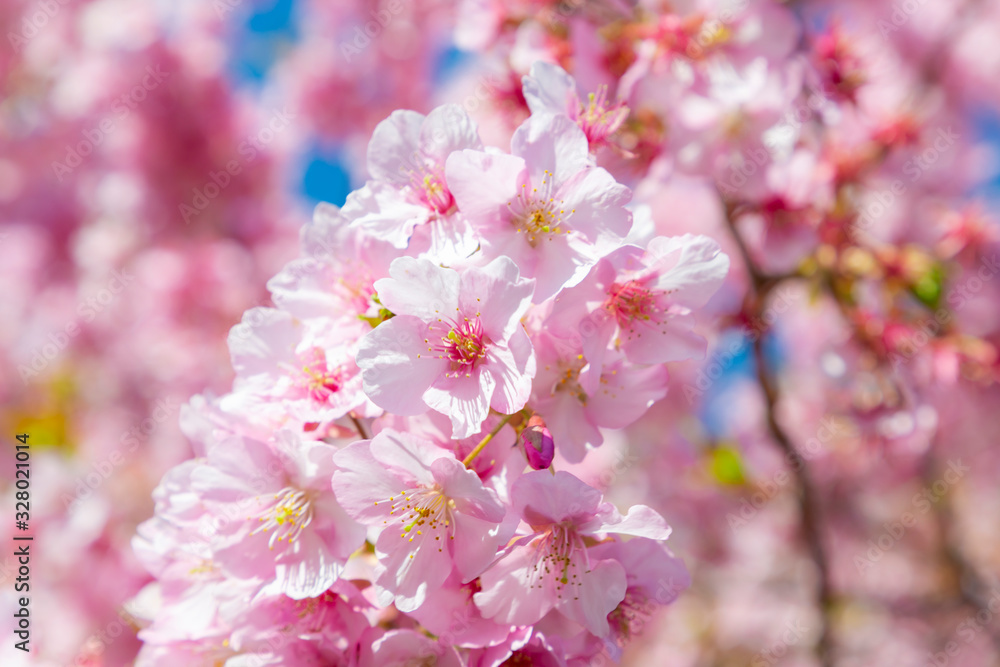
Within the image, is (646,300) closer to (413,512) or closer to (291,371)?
(413,512)

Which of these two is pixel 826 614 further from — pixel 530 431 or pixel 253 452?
pixel 253 452

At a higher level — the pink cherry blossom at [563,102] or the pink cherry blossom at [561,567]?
the pink cherry blossom at [563,102]

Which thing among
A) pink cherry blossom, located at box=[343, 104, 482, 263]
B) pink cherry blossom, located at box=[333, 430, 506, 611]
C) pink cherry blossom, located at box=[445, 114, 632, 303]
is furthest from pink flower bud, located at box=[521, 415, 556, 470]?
pink cherry blossom, located at box=[343, 104, 482, 263]

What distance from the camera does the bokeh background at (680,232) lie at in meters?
2.03

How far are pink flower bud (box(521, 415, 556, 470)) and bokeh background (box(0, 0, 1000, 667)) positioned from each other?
992mm

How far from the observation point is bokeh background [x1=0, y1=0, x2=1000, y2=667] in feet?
6.66

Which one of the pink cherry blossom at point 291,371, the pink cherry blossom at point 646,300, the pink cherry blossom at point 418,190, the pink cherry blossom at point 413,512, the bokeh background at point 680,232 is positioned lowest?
the bokeh background at point 680,232

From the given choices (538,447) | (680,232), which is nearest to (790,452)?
(538,447)

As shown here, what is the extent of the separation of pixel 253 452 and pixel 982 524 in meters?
6.47

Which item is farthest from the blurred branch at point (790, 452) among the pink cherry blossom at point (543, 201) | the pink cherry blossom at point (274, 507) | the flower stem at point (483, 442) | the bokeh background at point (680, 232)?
the pink cherry blossom at point (274, 507)

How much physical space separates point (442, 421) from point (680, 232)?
319 centimetres

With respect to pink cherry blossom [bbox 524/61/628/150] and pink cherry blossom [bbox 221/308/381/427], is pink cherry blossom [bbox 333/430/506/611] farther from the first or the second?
pink cherry blossom [bbox 524/61/628/150]

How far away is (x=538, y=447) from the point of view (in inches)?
43.1

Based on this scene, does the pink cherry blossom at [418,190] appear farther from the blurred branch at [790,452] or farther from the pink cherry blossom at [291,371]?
the blurred branch at [790,452]
